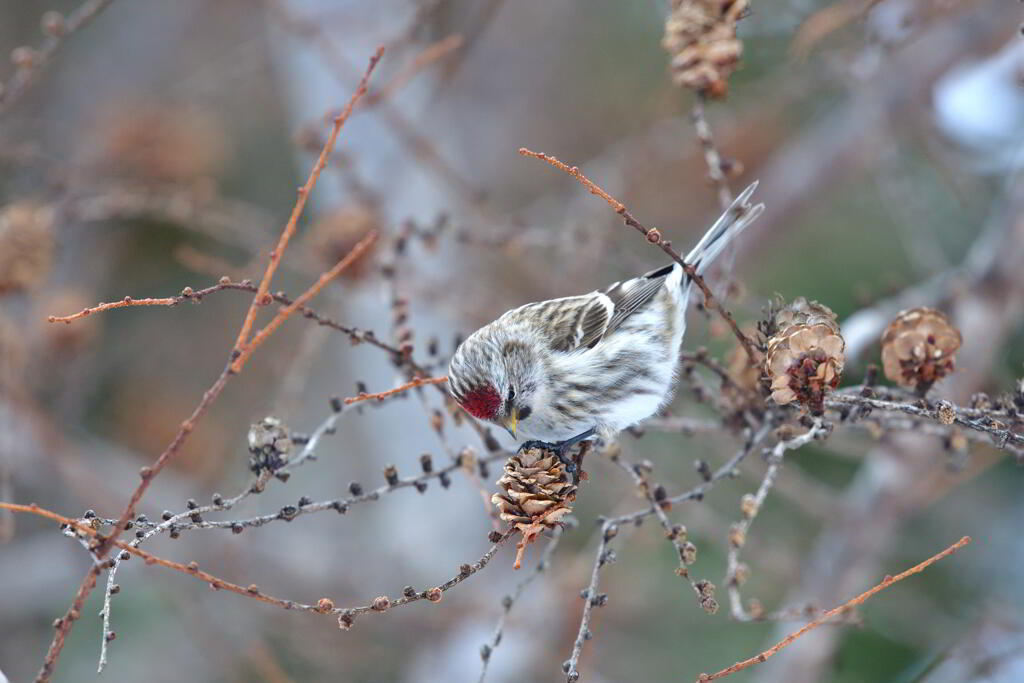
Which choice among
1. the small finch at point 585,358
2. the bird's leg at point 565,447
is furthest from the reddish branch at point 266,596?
the small finch at point 585,358

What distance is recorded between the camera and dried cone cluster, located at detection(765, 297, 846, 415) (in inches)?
55.0

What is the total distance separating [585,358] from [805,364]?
0.83 metres

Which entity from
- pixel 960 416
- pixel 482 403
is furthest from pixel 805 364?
pixel 482 403

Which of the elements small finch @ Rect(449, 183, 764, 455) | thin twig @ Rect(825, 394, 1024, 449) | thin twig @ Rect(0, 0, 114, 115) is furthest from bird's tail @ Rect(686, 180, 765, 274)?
thin twig @ Rect(0, 0, 114, 115)

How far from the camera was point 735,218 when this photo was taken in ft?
6.42

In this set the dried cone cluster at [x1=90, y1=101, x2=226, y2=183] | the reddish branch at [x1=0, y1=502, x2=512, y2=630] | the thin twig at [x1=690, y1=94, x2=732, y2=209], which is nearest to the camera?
the reddish branch at [x1=0, y1=502, x2=512, y2=630]

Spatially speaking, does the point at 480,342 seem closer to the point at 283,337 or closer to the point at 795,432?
the point at 795,432

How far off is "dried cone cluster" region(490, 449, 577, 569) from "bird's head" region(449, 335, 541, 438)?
291 mm

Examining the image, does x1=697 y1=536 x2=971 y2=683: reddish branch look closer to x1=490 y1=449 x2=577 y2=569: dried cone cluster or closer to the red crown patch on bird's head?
x1=490 y1=449 x2=577 y2=569: dried cone cluster

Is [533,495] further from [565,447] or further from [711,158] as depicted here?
[711,158]

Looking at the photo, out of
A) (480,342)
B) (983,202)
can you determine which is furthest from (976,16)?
(480,342)

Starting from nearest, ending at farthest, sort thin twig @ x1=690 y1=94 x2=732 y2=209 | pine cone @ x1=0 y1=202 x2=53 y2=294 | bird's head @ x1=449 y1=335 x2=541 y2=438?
thin twig @ x1=690 y1=94 x2=732 y2=209
bird's head @ x1=449 y1=335 x2=541 y2=438
pine cone @ x1=0 y1=202 x2=53 y2=294

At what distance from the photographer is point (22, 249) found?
7.15 feet

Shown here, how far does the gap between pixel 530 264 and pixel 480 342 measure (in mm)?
1084
